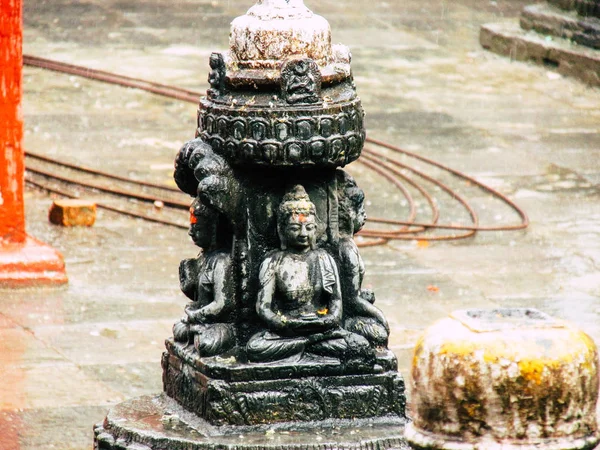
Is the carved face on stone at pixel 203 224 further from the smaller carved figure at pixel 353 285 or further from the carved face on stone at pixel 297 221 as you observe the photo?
the smaller carved figure at pixel 353 285

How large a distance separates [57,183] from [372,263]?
10.9 feet

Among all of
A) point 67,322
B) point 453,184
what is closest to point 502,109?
point 453,184

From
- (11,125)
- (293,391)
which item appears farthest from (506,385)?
(11,125)

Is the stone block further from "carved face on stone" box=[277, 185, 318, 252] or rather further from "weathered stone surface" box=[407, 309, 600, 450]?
"weathered stone surface" box=[407, 309, 600, 450]

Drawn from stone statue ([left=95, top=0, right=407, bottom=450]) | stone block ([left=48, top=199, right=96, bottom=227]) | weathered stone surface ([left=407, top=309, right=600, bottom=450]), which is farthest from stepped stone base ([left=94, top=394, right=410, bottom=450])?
stone block ([left=48, top=199, right=96, bottom=227])

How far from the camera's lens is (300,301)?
625 centimetres

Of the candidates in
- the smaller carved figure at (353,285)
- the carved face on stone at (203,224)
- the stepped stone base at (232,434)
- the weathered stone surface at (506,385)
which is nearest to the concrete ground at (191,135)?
the stepped stone base at (232,434)

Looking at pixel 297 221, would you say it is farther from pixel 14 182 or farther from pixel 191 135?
pixel 191 135

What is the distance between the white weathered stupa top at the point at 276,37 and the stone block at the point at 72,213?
17.2 ft

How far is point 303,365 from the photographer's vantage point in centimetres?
620

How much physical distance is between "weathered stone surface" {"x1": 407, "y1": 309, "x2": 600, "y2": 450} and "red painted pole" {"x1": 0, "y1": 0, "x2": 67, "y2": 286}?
21.2 feet

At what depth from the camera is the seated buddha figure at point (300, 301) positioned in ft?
20.3

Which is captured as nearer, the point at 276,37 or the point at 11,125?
the point at 276,37

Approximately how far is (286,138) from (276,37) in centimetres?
46
